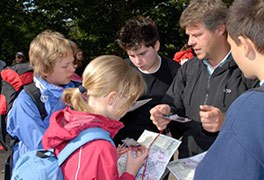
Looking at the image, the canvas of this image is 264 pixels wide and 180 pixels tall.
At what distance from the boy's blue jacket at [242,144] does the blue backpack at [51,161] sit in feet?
2.30

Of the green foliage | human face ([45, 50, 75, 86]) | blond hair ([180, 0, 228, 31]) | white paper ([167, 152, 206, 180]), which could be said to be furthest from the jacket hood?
the green foliage

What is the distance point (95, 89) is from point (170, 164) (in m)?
0.60

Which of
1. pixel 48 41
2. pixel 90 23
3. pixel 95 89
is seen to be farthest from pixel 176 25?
pixel 95 89

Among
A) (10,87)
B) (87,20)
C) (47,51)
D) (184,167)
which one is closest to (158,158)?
(184,167)

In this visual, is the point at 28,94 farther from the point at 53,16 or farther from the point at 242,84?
the point at 53,16

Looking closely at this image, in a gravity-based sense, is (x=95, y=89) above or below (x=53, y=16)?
above

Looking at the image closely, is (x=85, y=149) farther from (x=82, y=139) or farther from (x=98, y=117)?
(x=98, y=117)

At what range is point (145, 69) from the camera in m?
3.19

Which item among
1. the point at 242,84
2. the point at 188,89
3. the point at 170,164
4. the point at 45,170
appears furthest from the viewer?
the point at 188,89

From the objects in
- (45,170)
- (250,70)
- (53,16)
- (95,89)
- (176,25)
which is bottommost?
(176,25)

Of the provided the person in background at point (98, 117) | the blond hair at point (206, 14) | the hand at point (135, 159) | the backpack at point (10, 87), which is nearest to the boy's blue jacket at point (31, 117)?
the backpack at point (10, 87)

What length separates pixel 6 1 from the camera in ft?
40.1

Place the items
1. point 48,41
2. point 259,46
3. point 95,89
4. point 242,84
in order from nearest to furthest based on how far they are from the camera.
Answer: point 259,46
point 95,89
point 242,84
point 48,41

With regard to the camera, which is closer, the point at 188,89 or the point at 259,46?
the point at 259,46
